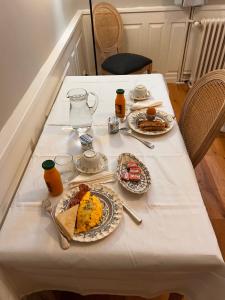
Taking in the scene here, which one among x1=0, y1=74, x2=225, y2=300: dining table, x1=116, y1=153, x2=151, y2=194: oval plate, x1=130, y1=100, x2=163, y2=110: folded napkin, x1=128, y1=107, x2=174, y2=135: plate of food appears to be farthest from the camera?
x1=130, y1=100, x2=163, y2=110: folded napkin

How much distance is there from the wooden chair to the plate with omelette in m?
1.66

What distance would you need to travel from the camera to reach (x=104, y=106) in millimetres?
1196

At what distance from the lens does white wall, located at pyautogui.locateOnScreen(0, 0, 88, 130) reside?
3.09 ft

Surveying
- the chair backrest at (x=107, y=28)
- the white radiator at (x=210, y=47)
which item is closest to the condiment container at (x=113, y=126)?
the chair backrest at (x=107, y=28)

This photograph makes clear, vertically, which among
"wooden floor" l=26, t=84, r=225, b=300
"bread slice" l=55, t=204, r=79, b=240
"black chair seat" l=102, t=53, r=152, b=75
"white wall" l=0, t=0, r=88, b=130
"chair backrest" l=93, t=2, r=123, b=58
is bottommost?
"wooden floor" l=26, t=84, r=225, b=300

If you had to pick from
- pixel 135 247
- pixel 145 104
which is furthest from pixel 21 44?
pixel 135 247

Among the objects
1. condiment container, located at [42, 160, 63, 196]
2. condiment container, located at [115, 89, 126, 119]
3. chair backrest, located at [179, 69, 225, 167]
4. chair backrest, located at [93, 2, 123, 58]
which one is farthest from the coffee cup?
chair backrest, located at [93, 2, 123, 58]

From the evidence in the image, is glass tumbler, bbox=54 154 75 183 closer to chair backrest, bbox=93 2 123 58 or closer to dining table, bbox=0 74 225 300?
dining table, bbox=0 74 225 300

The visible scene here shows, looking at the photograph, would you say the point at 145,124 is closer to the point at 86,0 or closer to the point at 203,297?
the point at 203,297

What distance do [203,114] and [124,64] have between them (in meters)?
1.39

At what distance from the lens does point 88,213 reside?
0.68 m

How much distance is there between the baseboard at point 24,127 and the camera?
836 millimetres

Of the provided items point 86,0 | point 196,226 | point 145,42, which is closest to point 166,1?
point 145,42

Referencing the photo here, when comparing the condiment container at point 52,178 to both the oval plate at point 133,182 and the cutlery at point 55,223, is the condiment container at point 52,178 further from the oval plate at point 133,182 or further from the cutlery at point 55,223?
the oval plate at point 133,182
